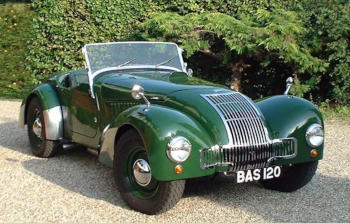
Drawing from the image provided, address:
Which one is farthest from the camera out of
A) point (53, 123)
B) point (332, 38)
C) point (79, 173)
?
point (332, 38)

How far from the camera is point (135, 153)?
196 inches

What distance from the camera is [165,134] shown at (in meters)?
4.59

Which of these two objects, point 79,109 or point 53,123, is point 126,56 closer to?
point 79,109

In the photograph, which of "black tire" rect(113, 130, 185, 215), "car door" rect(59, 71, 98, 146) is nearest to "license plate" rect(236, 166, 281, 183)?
"black tire" rect(113, 130, 185, 215)

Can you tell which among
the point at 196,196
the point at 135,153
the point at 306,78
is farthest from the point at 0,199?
the point at 306,78

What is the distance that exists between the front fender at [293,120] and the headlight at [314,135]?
0.03m

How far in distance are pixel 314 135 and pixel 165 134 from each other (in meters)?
1.48

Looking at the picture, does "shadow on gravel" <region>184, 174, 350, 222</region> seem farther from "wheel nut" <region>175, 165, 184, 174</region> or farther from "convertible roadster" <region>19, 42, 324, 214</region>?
"wheel nut" <region>175, 165, 184, 174</region>

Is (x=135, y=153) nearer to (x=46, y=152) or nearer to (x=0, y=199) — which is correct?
(x=0, y=199)

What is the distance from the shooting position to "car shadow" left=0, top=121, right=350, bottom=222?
495cm

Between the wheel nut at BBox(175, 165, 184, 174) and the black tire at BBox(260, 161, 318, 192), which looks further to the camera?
the black tire at BBox(260, 161, 318, 192)

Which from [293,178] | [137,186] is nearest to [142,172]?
[137,186]

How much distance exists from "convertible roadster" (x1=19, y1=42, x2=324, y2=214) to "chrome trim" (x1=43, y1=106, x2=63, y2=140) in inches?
19.1

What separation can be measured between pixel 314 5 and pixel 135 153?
6.86 m
